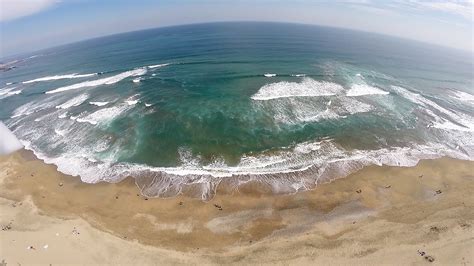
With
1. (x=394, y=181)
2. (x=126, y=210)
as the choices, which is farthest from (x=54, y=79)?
(x=394, y=181)

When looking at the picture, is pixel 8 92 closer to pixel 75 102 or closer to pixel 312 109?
pixel 75 102

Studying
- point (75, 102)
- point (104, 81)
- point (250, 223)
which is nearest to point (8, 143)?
point (75, 102)

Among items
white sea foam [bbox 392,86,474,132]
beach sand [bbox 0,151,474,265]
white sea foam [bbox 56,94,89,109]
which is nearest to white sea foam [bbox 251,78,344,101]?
white sea foam [bbox 392,86,474,132]

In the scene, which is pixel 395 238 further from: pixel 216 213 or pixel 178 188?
pixel 178 188

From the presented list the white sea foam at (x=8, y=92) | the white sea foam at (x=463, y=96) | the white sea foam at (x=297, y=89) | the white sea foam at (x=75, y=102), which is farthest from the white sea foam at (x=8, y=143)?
the white sea foam at (x=463, y=96)

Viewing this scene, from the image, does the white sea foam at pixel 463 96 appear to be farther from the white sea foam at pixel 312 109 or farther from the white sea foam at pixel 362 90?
the white sea foam at pixel 312 109

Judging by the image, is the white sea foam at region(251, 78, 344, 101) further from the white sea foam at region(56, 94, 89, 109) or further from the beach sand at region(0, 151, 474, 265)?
the white sea foam at region(56, 94, 89, 109)

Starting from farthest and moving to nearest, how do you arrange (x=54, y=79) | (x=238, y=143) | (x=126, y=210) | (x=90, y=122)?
(x=54, y=79) < (x=90, y=122) < (x=238, y=143) < (x=126, y=210)
